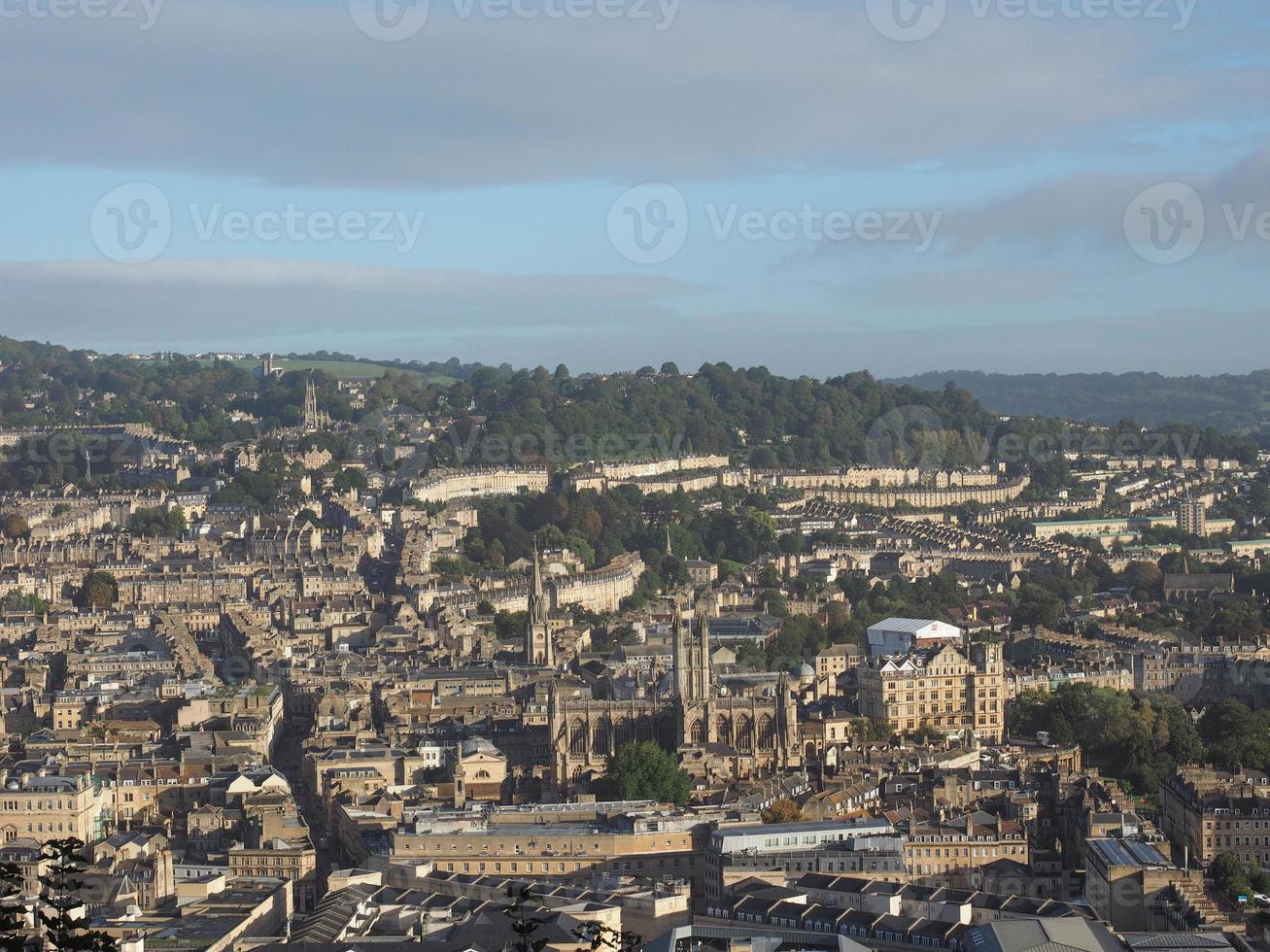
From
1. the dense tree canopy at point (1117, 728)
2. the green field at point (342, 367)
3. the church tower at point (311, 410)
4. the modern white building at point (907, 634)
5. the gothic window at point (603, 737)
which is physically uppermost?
the green field at point (342, 367)

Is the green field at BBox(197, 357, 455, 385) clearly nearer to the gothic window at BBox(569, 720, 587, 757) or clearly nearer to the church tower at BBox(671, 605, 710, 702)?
the church tower at BBox(671, 605, 710, 702)

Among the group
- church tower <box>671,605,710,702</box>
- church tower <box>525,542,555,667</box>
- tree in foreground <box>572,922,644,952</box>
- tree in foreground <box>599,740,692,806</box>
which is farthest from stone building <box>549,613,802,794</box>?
tree in foreground <box>572,922,644,952</box>

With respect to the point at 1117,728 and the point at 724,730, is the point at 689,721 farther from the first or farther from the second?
the point at 1117,728

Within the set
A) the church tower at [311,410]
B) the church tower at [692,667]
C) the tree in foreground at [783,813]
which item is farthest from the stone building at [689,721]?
the church tower at [311,410]

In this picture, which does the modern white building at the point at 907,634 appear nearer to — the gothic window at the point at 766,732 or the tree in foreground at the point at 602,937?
the gothic window at the point at 766,732

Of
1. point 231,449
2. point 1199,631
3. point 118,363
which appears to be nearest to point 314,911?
point 1199,631

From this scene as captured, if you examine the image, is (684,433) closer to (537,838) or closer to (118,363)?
(118,363)
